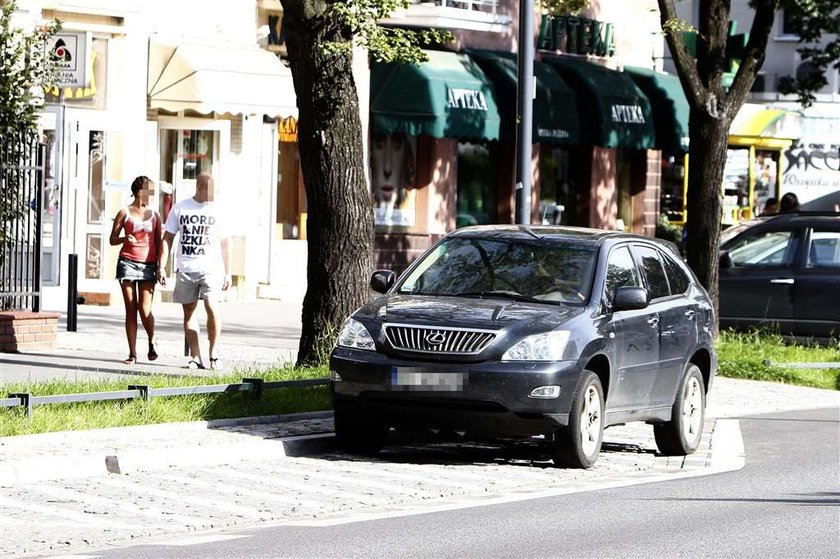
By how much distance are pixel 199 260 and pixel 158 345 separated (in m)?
3.22

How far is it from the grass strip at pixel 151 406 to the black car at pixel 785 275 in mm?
8455

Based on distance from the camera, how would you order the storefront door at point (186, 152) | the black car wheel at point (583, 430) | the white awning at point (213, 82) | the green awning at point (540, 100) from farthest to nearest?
1. the green awning at point (540, 100)
2. the storefront door at point (186, 152)
3. the white awning at point (213, 82)
4. the black car wheel at point (583, 430)

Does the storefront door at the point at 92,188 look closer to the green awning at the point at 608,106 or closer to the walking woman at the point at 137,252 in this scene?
the walking woman at the point at 137,252

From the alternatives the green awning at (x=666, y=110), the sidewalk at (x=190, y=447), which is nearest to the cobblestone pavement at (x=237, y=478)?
the sidewalk at (x=190, y=447)

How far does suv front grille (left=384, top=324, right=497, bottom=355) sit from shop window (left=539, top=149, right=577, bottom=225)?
905 inches

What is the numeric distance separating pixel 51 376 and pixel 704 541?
7.85 metres

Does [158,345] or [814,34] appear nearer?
[158,345]

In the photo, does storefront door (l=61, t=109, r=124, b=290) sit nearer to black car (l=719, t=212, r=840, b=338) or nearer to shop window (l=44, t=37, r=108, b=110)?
shop window (l=44, t=37, r=108, b=110)

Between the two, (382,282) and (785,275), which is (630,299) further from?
(785,275)

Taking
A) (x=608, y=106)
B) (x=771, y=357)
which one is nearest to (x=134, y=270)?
(x=771, y=357)

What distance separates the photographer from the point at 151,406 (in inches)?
526

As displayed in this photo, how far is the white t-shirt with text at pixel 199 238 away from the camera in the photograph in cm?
1717

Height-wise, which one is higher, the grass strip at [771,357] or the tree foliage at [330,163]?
the tree foliage at [330,163]

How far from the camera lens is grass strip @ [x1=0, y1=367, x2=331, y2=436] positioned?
41.2 feet
